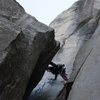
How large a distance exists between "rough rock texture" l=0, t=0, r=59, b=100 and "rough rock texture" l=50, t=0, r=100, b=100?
104 centimetres

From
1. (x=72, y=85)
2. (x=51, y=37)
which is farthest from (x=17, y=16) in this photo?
(x=72, y=85)

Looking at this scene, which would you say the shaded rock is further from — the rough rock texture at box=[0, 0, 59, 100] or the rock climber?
the rough rock texture at box=[0, 0, 59, 100]

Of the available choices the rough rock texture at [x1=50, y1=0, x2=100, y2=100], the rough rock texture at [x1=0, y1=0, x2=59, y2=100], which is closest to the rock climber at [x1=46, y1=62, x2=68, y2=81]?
the rough rock texture at [x1=50, y1=0, x2=100, y2=100]

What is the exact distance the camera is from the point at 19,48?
559cm

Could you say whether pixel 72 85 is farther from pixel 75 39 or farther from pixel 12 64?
pixel 75 39

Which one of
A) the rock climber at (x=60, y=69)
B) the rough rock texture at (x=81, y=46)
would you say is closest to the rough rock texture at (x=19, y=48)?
the rock climber at (x=60, y=69)

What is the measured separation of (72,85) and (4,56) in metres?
2.80

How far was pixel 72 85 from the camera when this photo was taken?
7.34 m

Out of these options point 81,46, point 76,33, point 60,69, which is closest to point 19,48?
point 60,69

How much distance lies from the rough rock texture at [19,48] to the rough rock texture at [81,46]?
104 centimetres

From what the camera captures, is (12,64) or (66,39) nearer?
(12,64)

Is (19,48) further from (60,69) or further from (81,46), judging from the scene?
(81,46)

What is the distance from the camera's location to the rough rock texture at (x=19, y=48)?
17.0ft

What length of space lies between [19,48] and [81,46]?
4.11 metres
